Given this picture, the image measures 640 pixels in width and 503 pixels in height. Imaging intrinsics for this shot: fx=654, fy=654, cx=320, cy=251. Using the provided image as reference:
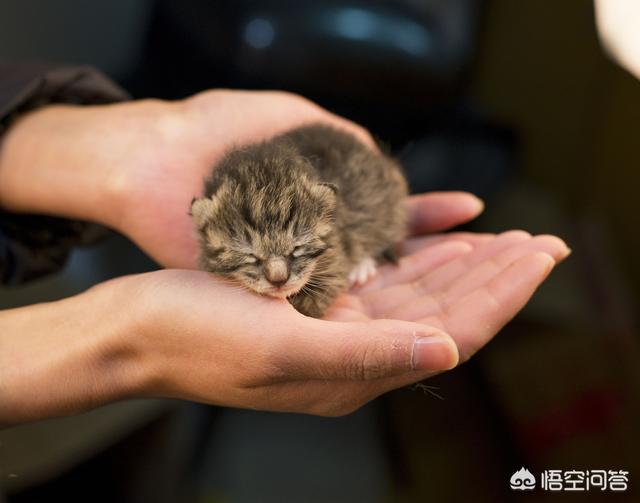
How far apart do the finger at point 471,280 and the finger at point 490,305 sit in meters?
0.04

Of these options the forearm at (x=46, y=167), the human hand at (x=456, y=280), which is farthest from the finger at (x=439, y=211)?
the forearm at (x=46, y=167)

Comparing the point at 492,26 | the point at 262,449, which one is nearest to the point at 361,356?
the point at 262,449

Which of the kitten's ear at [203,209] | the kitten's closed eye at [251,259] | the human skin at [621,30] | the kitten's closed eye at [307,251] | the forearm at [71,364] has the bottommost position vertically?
the forearm at [71,364]

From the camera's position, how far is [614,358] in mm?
2127

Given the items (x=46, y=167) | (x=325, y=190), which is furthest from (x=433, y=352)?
(x=46, y=167)

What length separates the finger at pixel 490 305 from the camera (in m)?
1.24

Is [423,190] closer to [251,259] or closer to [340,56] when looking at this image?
[340,56]

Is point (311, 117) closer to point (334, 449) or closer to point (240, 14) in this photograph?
point (240, 14)

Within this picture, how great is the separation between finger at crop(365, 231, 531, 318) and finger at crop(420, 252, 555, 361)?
15 centimetres

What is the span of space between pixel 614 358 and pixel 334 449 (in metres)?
1.04

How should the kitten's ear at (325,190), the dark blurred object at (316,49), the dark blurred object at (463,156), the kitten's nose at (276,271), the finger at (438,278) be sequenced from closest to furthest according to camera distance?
the kitten's nose at (276,271), the kitten's ear at (325,190), the finger at (438,278), the dark blurred object at (316,49), the dark blurred object at (463,156)

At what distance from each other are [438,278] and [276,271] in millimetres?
440

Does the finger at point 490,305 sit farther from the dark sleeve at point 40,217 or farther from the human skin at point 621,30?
the dark sleeve at point 40,217

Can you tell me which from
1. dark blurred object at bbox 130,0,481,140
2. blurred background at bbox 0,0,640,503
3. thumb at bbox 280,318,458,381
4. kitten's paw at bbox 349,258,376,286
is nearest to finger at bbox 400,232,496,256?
kitten's paw at bbox 349,258,376,286
